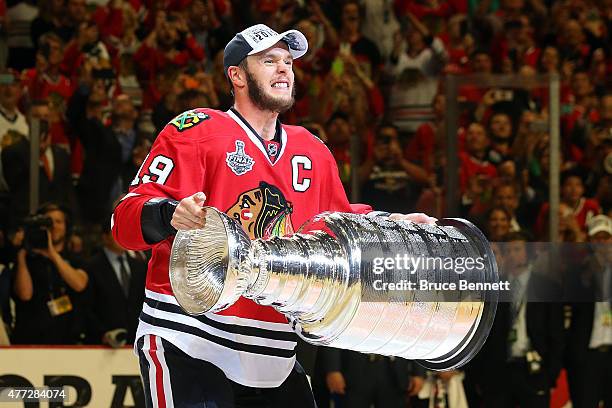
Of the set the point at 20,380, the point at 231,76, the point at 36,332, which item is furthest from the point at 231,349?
the point at 36,332

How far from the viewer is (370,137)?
340 inches

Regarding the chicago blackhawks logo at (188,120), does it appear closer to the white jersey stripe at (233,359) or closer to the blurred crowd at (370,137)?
the white jersey stripe at (233,359)

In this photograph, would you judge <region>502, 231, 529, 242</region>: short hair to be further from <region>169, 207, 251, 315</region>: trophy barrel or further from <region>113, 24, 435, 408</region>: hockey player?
<region>169, 207, 251, 315</region>: trophy barrel

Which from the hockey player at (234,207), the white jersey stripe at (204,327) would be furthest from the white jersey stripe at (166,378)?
the white jersey stripe at (204,327)

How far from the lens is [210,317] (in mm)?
4121

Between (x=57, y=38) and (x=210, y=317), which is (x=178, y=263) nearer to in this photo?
(x=210, y=317)

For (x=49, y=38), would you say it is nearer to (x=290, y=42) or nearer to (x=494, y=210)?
(x=494, y=210)

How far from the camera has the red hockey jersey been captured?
160 inches

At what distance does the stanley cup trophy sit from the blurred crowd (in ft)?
5.83

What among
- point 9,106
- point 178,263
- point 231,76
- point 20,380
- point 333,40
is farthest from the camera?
point 333,40

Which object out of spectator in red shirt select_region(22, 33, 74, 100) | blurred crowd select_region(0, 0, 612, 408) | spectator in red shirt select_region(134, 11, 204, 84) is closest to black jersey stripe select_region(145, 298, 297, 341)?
blurred crowd select_region(0, 0, 612, 408)

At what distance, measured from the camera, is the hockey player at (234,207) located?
158 inches

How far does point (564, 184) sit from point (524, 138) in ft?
1.94

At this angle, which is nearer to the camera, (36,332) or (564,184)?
(36,332)
